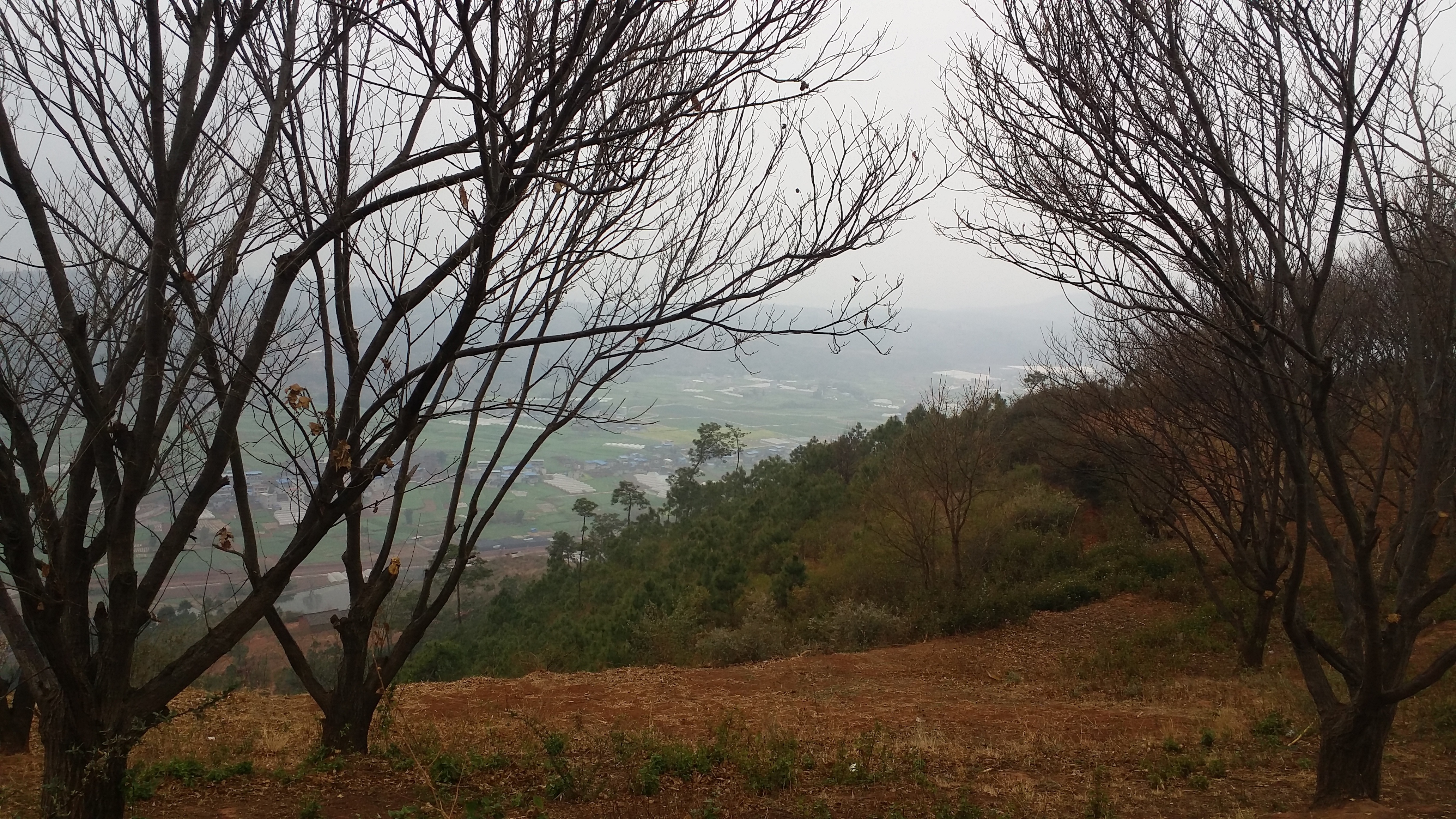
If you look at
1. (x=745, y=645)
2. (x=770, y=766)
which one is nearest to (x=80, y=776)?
(x=770, y=766)

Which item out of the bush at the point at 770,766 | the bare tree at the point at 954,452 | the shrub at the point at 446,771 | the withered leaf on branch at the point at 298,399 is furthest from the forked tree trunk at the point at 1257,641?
the withered leaf on branch at the point at 298,399

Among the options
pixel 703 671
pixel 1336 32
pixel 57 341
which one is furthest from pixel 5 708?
pixel 1336 32

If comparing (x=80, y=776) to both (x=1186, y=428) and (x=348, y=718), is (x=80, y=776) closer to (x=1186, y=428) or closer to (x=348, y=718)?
(x=348, y=718)

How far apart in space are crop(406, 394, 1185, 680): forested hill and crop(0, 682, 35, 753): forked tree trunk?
725 centimetres

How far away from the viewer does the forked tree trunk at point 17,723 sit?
589 cm

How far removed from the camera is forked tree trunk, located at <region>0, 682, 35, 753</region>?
5.89 m

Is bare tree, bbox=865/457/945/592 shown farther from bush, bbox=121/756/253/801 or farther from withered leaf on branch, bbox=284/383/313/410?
withered leaf on branch, bbox=284/383/313/410

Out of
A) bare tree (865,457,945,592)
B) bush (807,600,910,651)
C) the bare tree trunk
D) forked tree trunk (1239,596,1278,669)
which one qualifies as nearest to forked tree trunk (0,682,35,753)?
bush (807,600,910,651)

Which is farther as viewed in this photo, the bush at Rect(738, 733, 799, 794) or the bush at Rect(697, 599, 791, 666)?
the bush at Rect(697, 599, 791, 666)

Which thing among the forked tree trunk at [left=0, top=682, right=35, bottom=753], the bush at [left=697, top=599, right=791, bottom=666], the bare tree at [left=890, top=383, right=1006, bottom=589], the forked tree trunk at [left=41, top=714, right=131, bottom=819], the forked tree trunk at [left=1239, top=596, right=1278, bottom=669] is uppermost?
the bare tree at [left=890, top=383, right=1006, bottom=589]

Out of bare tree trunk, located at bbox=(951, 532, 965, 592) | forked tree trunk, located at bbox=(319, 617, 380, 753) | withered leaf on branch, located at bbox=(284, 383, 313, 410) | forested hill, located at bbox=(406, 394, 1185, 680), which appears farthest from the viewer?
bare tree trunk, located at bbox=(951, 532, 965, 592)

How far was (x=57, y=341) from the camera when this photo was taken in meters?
3.88

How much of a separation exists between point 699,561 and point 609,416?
16.6 meters

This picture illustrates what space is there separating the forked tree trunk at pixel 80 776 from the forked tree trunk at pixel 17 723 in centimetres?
351
